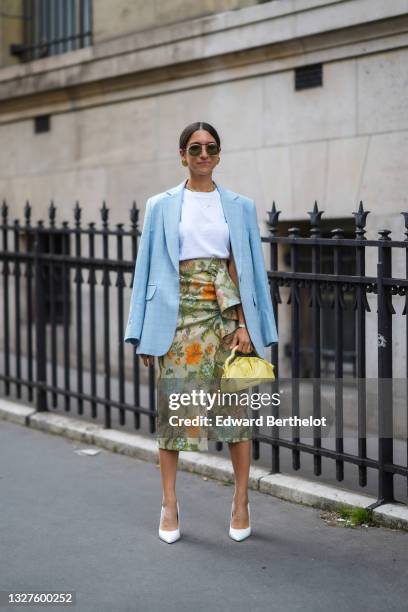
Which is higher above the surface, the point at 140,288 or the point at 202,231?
the point at 202,231

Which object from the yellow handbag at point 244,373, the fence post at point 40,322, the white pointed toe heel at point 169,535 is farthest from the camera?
the fence post at point 40,322

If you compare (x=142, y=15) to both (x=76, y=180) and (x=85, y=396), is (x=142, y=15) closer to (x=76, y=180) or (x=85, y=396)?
(x=76, y=180)

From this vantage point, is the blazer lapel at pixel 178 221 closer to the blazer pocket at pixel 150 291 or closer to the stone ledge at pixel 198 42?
the blazer pocket at pixel 150 291

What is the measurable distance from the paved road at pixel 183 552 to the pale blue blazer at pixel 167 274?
98cm

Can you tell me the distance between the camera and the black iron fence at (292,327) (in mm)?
5285

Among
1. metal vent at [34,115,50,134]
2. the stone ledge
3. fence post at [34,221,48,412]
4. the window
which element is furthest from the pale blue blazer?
metal vent at [34,115,50,134]

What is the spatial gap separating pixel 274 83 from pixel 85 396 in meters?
3.43

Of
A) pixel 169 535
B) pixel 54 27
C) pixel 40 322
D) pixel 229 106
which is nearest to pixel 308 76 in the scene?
pixel 229 106

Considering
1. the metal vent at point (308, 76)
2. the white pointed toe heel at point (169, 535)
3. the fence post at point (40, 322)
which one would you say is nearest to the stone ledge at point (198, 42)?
the metal vent at point (308, 76)

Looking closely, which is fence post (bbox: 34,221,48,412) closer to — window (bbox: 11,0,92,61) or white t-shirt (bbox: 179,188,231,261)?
white t-shirt (bbox: 179,188,231,261)

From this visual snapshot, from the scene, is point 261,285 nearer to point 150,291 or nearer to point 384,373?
point 150,291

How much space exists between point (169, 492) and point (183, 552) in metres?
0.31

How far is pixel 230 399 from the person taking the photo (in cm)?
484

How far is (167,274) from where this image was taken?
473 centimetres
